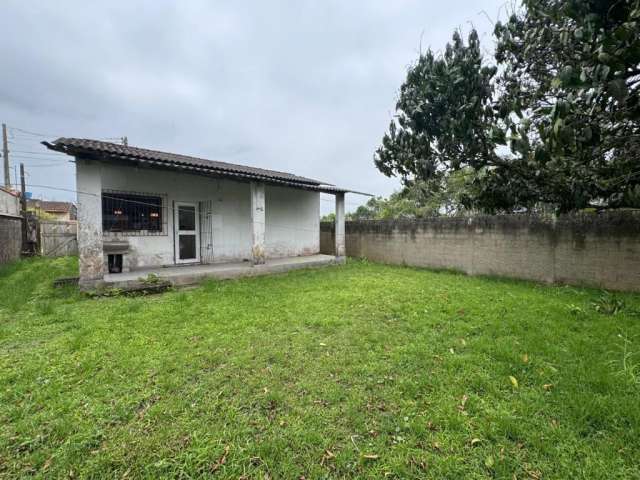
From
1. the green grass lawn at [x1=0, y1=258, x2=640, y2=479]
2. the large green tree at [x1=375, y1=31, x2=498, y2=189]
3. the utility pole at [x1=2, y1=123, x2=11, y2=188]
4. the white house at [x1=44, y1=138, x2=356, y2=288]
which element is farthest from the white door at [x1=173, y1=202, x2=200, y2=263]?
the utility pole at [x1=2, y1=123, x2=11, y2=188]

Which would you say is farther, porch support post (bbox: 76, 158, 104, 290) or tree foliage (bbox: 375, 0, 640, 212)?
porch support post (bbox: 76, 158, 104, 290)

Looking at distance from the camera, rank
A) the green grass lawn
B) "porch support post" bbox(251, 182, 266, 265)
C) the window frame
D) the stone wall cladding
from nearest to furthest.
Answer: the green grass lawn < the window frame < "porch support post" bbox(251, 182, 266, 265) < the stone wall cladding

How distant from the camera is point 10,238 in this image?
9.55 m

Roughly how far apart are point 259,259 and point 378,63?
6.42 m

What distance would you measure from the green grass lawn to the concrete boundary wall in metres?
1.83

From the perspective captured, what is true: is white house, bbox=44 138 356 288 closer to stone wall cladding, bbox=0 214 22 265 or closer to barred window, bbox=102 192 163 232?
barred window, bbox=102 192 163 232

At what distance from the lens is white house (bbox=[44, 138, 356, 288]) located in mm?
5477

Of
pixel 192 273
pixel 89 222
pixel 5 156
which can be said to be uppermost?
pixel 5 156

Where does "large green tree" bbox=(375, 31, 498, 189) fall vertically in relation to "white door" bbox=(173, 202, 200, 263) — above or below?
above

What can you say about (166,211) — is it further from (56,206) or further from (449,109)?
(56,206)

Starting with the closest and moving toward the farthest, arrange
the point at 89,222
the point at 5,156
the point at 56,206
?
the point at 89,222 → the point at 5,156 → the point at 56,206

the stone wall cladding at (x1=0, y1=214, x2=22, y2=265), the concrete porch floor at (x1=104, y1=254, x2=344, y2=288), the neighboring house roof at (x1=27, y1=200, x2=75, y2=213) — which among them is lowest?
the concrete porch floor at (x1=104, y1=254, x2=344, y2=288)

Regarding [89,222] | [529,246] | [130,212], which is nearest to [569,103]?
[529,246]

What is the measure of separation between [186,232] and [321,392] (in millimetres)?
6791
